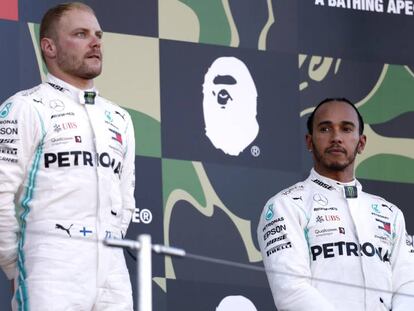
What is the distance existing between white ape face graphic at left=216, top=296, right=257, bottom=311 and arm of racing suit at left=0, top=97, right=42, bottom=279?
1374 mm

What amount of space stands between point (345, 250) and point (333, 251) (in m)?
0.05

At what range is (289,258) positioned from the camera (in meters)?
5.35

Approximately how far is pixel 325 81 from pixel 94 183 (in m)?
1.93

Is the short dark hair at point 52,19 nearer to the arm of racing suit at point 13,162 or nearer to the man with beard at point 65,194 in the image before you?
the man with beard at point 65,194

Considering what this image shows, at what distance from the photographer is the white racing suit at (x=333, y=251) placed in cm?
535

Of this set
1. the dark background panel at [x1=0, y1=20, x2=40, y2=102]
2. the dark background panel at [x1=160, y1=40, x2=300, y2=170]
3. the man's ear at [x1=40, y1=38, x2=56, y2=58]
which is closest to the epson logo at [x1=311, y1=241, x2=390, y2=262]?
the dark background panel at [x1=160, y1=40, x2=300, y2=170]

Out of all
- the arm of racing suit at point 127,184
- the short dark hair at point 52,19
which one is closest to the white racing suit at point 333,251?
the arm of racing suit at point 127,184

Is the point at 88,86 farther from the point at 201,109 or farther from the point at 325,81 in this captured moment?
the point at 325,81

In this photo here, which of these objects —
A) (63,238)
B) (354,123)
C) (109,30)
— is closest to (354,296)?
(354,123)

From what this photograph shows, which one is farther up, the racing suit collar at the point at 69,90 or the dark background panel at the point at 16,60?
the dark background panel at the point at 16,60

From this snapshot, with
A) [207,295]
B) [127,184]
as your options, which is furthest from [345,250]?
[207,295]

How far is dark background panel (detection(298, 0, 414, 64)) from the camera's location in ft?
22.2

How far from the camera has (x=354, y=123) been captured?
578 centimetres

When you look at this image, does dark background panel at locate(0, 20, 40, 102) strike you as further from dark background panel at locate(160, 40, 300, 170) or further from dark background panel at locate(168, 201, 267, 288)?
dark background panel at locate(168, 201, 267, 288)
